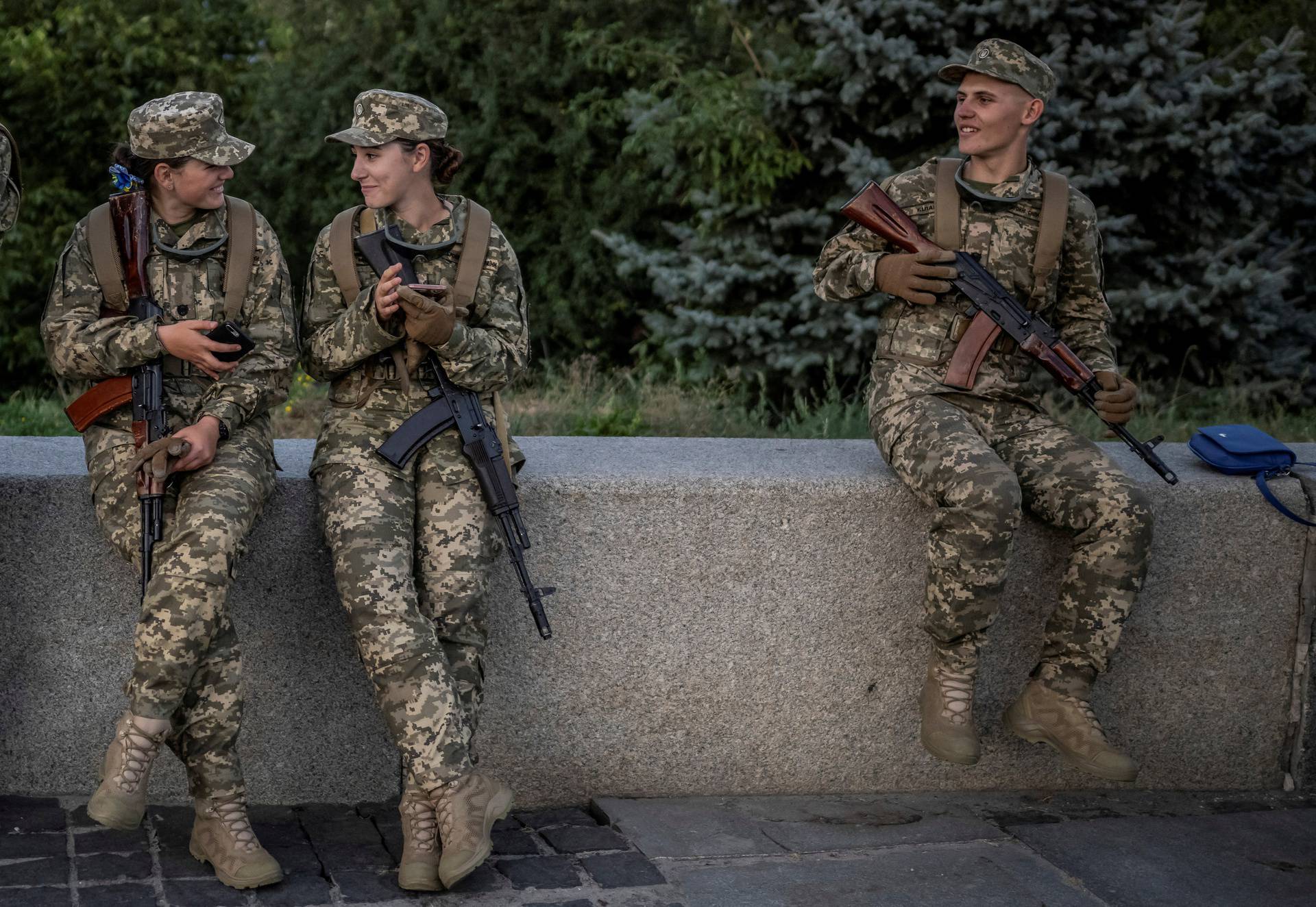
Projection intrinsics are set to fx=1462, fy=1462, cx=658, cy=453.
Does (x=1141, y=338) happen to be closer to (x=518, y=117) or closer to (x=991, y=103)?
(x=991, y=103)

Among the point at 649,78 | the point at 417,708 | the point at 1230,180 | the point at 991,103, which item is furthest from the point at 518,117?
the point at 417,708

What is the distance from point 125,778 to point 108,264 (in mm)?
1365

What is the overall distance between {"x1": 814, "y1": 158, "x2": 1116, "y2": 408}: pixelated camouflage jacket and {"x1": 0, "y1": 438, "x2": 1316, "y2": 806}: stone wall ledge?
0.34 metres

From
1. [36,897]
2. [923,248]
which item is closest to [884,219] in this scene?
[923,248]

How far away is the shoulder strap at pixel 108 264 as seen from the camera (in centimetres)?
387

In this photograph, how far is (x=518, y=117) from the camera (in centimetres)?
1355

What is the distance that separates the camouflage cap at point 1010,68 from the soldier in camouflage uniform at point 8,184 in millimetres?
2708

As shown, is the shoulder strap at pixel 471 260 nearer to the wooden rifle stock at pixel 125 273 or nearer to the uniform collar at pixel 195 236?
the uniform collar at pixel 195 236

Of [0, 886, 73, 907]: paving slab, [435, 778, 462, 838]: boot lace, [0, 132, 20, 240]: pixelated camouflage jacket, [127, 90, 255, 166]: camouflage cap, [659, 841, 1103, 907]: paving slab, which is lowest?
[659, 841, 1103, 907]: paving slab

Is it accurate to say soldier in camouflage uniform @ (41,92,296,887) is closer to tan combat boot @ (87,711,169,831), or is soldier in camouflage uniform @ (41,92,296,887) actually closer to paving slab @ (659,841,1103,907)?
tan combat boot @ (87,711,169,831)

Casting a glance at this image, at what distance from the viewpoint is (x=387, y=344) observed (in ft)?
12.7

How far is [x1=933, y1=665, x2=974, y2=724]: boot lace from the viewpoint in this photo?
4.11 metres

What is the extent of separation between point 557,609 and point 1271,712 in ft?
7.58

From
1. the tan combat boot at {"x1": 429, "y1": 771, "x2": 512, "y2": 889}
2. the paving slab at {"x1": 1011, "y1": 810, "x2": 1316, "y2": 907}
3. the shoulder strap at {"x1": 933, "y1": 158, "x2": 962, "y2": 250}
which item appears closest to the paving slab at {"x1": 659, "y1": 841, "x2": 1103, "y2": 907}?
the paving slab at {"x1": 1011, "y1": 810, "x2": 1316, "y2": 907}
